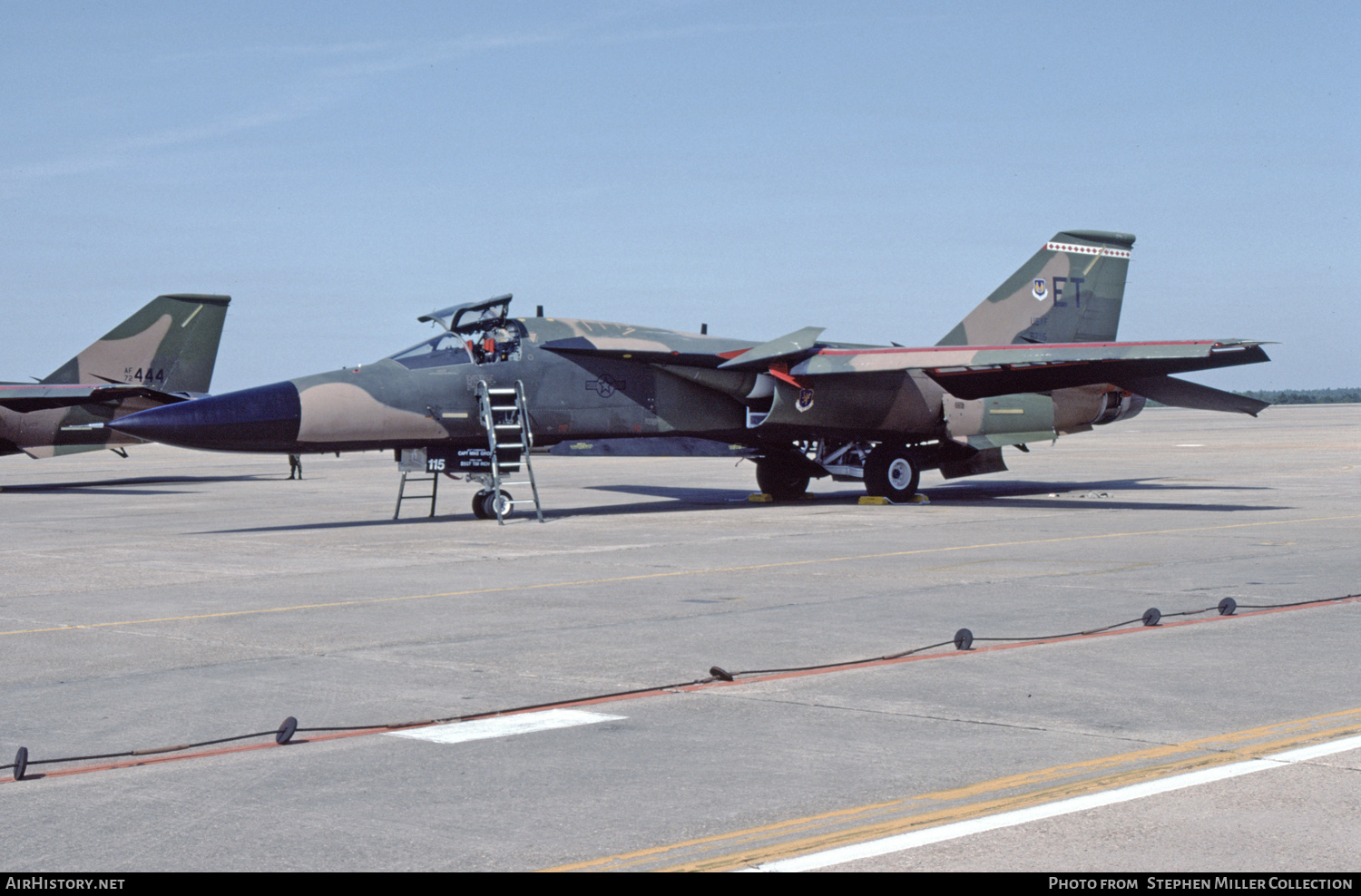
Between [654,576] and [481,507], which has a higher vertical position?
[481,507]

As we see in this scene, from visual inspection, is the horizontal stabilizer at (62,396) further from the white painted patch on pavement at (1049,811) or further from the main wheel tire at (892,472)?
the white painted patch on pavement at (1049,811)

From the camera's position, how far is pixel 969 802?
18.2 feet

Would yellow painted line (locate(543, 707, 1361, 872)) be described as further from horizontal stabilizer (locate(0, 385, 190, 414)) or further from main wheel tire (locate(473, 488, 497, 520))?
horizontal stabilizer (locate(0, 385, 190, 414))

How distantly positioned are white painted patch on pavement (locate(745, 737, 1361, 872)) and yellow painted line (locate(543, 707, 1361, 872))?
58 millimetres

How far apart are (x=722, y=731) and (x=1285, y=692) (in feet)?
10.6

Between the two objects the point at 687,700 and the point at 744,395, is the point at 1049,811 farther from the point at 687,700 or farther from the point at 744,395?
the point at 744,395

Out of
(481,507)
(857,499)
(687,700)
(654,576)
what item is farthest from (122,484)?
(687,700)

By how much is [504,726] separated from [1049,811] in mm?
2983

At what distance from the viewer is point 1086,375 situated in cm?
2309

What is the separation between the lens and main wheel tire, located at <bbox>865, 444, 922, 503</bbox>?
79.7 feet

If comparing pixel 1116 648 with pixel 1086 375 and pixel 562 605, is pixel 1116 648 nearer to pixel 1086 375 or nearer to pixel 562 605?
pixel 562 605

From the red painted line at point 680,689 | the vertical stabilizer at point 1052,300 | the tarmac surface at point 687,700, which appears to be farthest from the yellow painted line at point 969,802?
the vertical stabilizer at point 1052,300

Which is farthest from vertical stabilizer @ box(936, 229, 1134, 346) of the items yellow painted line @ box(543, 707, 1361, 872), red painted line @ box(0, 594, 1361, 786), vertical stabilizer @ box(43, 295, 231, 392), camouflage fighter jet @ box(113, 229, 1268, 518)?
Result: vertical stabilizer @ box(43, 295, 231, 392)

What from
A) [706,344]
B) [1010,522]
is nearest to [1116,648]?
[1010,522]
